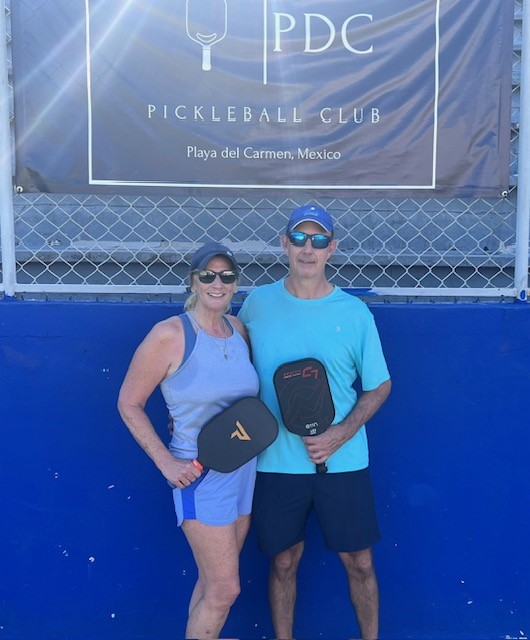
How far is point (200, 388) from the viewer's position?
242cm

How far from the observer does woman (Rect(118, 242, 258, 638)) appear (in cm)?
243

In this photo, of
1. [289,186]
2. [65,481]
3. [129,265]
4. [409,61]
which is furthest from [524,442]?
[129,265]

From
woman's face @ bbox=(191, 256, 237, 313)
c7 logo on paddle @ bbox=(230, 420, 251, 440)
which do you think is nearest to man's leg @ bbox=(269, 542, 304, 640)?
c7 logo on paddle @ bbox=(230, 420, 251, 440)

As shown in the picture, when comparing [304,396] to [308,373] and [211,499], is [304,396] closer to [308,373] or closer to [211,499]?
[308,373]

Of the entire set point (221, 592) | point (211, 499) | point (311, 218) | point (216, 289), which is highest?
point (311, 218)

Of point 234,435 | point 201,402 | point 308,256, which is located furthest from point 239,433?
point 308,256

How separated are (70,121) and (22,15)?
47cm

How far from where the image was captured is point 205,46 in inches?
117

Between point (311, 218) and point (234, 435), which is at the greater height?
point (311, 218)

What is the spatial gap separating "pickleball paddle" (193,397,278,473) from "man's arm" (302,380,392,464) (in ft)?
0.68

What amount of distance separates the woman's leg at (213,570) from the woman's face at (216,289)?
76 centimetres

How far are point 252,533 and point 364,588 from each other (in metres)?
0.57

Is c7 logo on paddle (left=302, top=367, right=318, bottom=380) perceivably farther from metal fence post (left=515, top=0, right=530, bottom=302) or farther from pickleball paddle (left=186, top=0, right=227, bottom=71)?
pickleball paddle (left=186, top=0, right=227, bottom=71)

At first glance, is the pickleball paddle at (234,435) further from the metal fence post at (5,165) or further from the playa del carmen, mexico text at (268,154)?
the metal fence post at (5,165)
